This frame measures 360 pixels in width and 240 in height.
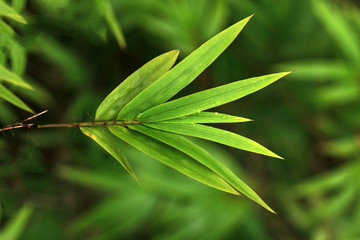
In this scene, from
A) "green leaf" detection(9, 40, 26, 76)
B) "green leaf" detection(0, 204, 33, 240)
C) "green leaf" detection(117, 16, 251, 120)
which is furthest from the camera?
"green leaf" detection(0, 204, 33, 240)

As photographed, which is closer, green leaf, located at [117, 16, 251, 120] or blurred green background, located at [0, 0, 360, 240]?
green leaf, located at [117, 16, 251, 120]

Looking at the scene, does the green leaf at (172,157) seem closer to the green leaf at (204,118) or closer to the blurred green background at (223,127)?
the green leaf at (204,118)

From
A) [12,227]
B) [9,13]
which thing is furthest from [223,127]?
[9,13]

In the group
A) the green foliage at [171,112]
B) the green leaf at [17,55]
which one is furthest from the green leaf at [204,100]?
the green leaf at [17,55]

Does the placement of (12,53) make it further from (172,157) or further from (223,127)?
(223,127)

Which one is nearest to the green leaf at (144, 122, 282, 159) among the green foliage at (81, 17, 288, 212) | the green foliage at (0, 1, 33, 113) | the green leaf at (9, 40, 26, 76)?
the green foliage at (81, 17, 288, 212)

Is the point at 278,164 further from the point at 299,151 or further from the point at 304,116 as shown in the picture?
the point at 304,116

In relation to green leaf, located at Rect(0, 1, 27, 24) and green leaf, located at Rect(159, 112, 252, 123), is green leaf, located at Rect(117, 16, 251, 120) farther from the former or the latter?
green leaf, located at Rect(0, 1, 27, 24)
